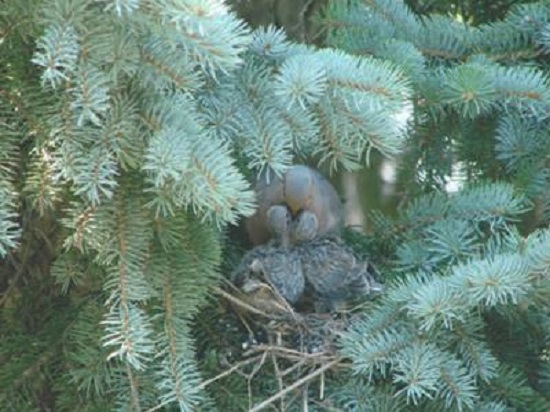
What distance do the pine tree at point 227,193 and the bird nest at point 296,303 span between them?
0.09 ft

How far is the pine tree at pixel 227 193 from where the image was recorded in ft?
4.41

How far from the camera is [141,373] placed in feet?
5.32

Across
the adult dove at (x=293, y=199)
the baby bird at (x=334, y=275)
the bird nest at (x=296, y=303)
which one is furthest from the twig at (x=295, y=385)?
the adult dove at (x=293, y=199)

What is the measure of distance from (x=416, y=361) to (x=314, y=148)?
0.29 m

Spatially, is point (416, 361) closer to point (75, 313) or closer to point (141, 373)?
point (141, 373)

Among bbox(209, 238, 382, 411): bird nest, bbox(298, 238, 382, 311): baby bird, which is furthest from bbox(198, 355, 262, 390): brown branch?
bbox(298, 238, 382, 311): baby bird

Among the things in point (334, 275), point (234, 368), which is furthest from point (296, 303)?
point (234, 368)

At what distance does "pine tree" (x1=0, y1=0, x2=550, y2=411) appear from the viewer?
1345 millimetres

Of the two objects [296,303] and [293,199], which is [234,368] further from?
[293,199]

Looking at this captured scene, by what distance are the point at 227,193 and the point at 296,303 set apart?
63 cm

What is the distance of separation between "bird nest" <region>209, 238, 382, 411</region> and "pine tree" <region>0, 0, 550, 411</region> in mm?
26

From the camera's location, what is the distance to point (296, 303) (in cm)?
195

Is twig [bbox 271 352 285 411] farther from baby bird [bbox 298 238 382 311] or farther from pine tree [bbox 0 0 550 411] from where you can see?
baby bird [bbox 298 238 382 311]

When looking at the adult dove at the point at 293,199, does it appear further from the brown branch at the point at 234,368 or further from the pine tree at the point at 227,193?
the brown branch at the point at 234,368
